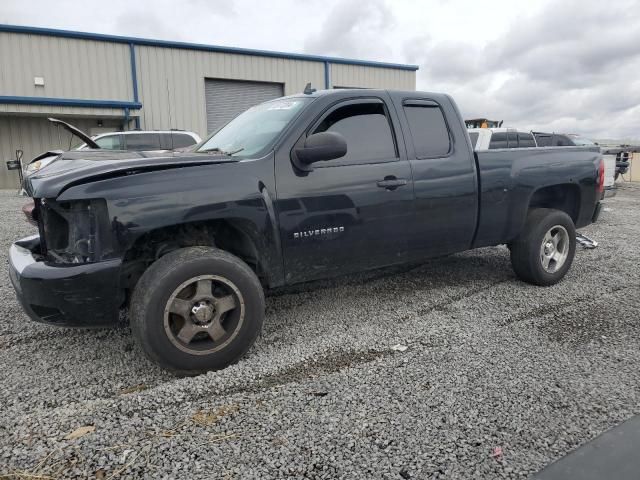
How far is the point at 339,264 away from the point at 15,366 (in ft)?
7.67

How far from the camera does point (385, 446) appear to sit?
226 centimetres

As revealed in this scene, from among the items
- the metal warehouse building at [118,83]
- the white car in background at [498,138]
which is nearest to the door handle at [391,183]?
the white car in background at [498,138]

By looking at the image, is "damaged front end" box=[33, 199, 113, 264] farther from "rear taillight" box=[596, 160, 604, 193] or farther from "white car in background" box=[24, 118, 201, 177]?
"white car in background" box=[24, 118, 201, 177]

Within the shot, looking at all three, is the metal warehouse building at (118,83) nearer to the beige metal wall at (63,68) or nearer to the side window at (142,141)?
the beige metal wall at (63,68)

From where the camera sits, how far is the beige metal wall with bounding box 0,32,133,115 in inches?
669

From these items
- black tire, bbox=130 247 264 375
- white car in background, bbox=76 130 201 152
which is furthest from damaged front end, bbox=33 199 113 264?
white car in background, bbox=76 130 201 152

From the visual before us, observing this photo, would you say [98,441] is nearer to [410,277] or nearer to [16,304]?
[16,304]

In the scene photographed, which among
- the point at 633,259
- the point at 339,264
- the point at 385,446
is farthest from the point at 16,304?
the point at 633,259

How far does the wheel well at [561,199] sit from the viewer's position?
516cm

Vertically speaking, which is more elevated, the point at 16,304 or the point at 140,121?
the point at 140,121

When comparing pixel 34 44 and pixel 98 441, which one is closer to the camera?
pixel 98 441

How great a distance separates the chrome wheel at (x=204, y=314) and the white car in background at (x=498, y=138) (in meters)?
8.80

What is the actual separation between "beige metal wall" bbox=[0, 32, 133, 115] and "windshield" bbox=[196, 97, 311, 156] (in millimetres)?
15714

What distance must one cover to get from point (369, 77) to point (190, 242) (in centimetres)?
2234
